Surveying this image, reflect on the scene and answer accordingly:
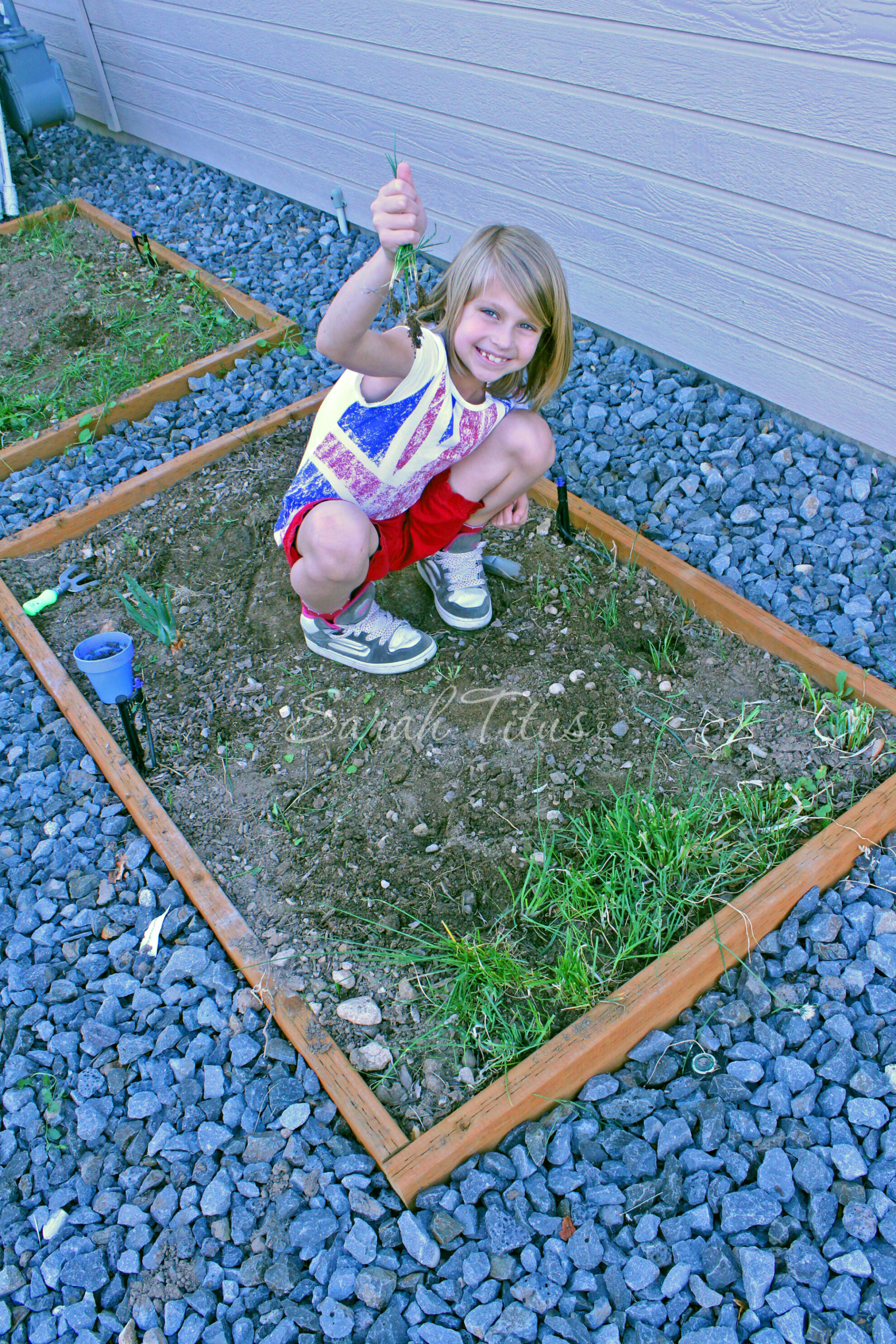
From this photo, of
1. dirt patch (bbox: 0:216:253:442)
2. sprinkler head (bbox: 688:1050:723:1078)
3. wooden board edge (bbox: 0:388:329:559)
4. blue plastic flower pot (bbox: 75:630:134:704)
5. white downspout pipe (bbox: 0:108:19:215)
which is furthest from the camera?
white downspout pipe (bbox: 0:108:19:215)

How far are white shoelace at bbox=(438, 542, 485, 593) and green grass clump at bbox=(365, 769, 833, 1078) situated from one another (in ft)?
2.31

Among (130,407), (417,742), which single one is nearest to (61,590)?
(130,407)

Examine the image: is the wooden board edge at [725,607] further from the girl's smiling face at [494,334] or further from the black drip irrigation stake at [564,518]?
the girl's smiling face at [494,334]

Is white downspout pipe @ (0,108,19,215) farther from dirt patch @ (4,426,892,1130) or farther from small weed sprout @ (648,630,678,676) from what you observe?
small weed sprout @ (648,630,678,676)

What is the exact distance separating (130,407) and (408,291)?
1.76 m

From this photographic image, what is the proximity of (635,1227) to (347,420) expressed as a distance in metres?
1.59

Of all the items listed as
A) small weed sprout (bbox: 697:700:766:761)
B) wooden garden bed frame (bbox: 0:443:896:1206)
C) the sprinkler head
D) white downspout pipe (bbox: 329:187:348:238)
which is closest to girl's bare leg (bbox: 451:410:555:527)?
wooden garden bed frame (bbox: 0:443:896:1206)

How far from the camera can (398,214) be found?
1.52 meters

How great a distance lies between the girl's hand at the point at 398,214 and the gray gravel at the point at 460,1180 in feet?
4.48

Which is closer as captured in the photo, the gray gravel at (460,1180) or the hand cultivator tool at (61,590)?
the gray gravel at (460,1180)

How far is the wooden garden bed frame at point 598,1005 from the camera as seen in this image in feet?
4.90

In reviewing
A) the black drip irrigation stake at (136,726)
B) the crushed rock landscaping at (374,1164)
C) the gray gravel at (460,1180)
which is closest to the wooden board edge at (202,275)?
the black drip irrigation stake at (136,726)

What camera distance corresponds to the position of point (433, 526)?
7.25 ft

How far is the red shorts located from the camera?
2.16m
